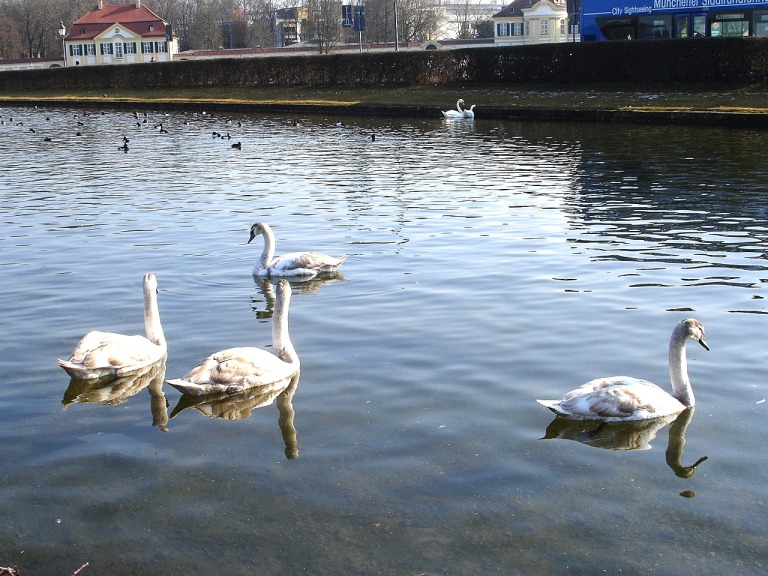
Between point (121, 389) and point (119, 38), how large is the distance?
359ft

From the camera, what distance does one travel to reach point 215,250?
13.2 meters

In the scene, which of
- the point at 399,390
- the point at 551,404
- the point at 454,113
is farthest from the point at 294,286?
the point at 454,113

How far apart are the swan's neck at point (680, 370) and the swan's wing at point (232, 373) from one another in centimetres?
291

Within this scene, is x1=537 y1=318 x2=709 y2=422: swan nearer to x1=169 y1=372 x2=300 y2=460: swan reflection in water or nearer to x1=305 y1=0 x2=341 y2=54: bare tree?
x1=169 y1=372 x2=300 y2=460: swan reflection in water

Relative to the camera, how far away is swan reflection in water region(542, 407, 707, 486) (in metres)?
6.66

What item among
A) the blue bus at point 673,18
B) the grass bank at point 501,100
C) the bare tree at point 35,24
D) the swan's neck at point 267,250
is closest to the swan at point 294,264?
the swan's neck at point 267,250

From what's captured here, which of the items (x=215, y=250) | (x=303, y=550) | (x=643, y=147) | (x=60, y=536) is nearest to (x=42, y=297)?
(x=215, y=250)

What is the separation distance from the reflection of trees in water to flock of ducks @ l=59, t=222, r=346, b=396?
2198mm

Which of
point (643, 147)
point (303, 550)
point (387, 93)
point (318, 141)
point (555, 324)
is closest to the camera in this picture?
point (303, 550)

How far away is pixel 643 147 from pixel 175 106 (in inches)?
1145

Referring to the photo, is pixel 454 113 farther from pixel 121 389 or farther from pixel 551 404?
pixel 551 404

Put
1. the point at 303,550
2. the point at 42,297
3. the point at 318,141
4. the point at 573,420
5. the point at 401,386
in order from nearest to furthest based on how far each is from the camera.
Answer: the point at 303,550
the point at 573,420
the point at 401,386
the point at 42,297
the point at 318,141

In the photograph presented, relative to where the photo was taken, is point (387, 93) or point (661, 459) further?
point (387, 93)

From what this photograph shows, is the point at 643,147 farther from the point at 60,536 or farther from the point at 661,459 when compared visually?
the point at 60,536
